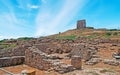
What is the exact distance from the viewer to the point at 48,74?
490 inches

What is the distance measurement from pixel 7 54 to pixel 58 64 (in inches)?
351

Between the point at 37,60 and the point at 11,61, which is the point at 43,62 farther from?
the point at 11,61

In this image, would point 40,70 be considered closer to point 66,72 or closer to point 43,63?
point 43,63

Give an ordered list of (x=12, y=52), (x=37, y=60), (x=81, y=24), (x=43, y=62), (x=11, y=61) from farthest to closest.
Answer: (x=81, y=24)
(x=12, y=52)
(x=11, y=61)
(x=37, y=60)
(x=43, y=62)

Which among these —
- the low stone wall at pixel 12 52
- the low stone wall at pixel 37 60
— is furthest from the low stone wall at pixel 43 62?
the low stone wall at pixel 12 52

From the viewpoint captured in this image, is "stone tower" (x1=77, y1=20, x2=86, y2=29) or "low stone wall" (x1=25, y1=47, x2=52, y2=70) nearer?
"low stone wall" (x1=25, y1=47, x2=52, y2=70)

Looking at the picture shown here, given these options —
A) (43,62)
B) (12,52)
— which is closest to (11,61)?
(43,62)

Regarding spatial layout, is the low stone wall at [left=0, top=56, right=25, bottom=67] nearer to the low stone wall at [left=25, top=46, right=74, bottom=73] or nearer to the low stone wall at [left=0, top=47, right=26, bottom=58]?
the low stone wall at [left=25, top=46, right=74, bottom=73]

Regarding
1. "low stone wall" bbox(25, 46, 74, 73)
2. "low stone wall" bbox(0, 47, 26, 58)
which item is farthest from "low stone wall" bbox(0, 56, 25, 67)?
"low stone wall" bbox(0, 47, 26, 58)

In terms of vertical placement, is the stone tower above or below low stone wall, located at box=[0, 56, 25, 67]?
above

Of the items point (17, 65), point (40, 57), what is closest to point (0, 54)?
point (17, 65)

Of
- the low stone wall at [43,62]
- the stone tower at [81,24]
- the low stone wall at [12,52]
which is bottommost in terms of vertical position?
the low stone wall at [43,62]

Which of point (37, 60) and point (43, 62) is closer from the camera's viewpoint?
point (43, 62)

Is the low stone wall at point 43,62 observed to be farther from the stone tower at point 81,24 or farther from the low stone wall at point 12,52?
the stone tower at point 81,24
